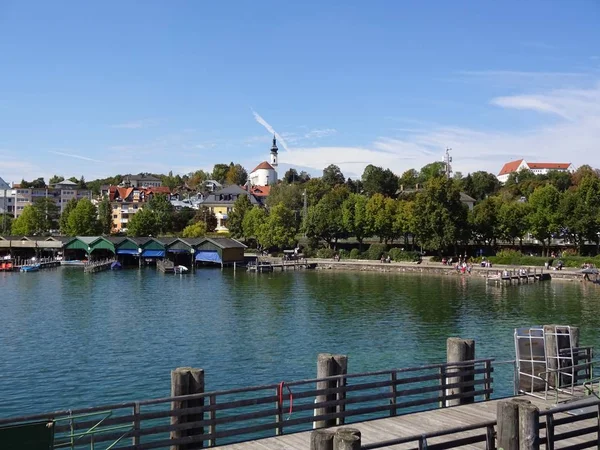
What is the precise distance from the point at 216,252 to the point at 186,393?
89.1 metres

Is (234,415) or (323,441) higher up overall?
(323,441)

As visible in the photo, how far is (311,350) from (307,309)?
17.0 m

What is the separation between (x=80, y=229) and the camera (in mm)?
128250

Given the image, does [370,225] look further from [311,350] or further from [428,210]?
[311,350]

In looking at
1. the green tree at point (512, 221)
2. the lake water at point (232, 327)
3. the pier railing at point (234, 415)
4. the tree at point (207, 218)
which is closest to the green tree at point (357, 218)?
the green tree at point (512, 221)

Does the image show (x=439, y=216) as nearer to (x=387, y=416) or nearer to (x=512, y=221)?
(x=512, y=221)

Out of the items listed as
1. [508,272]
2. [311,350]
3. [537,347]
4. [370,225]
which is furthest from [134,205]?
[537,347]

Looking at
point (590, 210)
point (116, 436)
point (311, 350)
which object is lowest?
point (311, 350)

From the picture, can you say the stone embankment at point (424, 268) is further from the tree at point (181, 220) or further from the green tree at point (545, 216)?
the tree at point (181, 220)

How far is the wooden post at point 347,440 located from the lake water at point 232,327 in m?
16.4

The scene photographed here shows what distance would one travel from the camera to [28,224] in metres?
139

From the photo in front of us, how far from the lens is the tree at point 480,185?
153 m

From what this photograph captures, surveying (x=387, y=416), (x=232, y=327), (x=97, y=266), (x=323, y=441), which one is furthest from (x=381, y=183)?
(x=323, y=441)

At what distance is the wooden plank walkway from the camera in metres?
13.4
